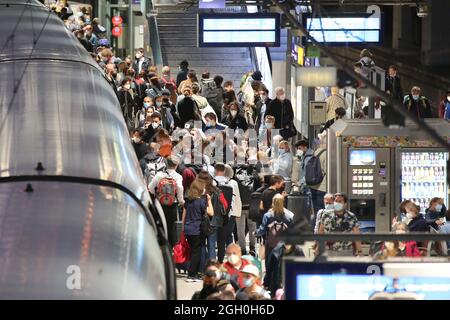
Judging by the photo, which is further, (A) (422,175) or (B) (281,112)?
(B) (281,112)

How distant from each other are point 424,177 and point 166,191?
4279 mm

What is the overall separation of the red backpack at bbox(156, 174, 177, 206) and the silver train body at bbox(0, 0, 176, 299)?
477 centimetres

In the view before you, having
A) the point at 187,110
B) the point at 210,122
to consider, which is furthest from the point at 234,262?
the point at 187,110

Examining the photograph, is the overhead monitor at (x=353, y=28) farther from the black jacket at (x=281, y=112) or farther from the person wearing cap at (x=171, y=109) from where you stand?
the person wearing cap at (x=171, y=109)

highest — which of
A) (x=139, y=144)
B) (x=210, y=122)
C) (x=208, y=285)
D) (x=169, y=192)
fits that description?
(x=210, y=122)

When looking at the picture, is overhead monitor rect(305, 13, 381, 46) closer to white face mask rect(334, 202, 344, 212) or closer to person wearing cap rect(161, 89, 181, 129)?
person wearing cap rect(161, 89, 181, 129)

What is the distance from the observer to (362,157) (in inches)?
893

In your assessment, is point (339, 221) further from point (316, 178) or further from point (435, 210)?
point (316, 178)

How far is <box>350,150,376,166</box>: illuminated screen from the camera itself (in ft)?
74.3

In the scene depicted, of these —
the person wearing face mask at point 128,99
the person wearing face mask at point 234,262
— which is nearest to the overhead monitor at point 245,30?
the person wearing face mask at point 128,99

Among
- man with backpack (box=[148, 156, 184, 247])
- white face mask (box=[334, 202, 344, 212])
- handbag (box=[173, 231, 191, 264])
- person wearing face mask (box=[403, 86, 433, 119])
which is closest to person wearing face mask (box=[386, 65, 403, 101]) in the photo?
person wearing face mask (box=[403, 86, 433, 119])

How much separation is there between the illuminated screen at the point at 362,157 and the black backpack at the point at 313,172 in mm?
1044
